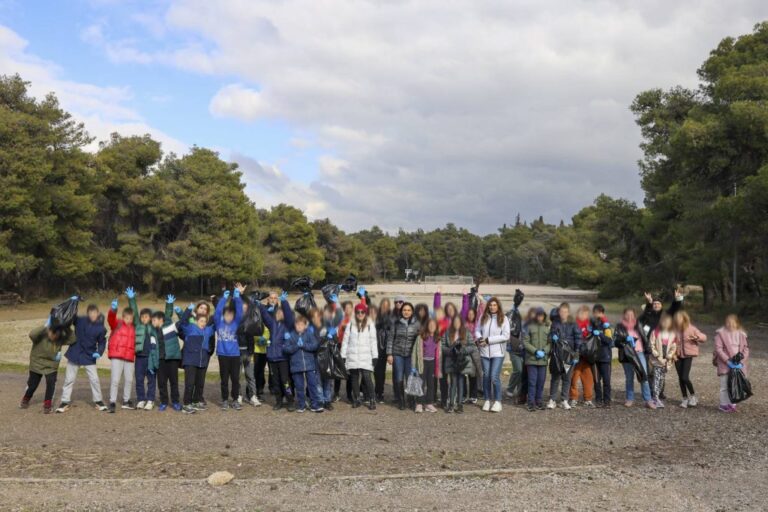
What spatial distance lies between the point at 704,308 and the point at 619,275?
5.67 m

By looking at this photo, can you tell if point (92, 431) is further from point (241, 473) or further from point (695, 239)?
point (695, 239)

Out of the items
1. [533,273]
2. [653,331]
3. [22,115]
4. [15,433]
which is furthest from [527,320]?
[533,273]

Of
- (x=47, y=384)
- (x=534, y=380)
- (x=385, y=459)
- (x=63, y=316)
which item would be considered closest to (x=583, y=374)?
(x=534, y=380)

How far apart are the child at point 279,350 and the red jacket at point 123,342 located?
2053 millimetres

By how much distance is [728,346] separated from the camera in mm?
9586

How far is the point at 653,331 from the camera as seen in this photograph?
1020 centimetres

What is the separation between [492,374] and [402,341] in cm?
156

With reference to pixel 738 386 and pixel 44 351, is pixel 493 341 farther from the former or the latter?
pixel 44 351

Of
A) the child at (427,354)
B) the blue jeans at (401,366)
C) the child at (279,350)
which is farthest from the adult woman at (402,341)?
the child at (279,350)

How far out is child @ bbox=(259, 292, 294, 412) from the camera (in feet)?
31.6

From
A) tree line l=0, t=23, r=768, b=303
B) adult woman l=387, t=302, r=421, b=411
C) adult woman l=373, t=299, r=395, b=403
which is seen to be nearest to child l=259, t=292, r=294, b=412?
adult woman l=373, t=299, r=395, b=403

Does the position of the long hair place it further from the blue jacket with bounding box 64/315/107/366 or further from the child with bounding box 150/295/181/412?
the blue jacket with bounding box 64/315/107/366

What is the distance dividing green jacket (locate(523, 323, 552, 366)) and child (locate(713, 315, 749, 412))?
2.71m

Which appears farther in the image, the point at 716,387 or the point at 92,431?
the point at 716,387
